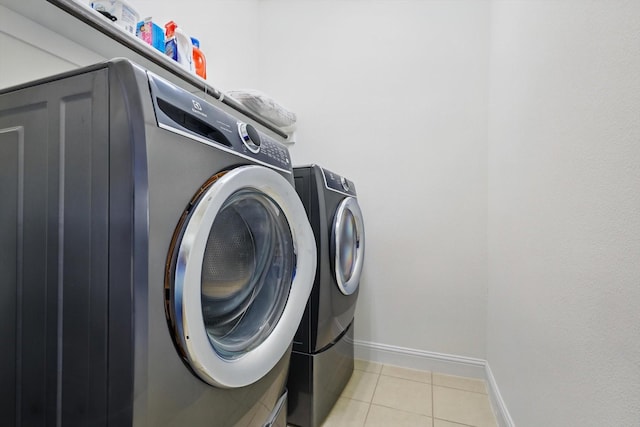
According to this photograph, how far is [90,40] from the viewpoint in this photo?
3.26 feet

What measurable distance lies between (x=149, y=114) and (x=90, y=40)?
2.74ft

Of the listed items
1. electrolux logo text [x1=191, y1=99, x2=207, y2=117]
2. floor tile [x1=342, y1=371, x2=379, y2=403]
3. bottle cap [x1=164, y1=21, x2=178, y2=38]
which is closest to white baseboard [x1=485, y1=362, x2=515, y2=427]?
floor tile [x1=342, y1=371, x2=379, y2=403]

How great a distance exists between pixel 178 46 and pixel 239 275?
1.13 meters

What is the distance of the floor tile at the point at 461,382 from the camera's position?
1.57m

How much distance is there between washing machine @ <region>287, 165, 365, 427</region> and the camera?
119cm

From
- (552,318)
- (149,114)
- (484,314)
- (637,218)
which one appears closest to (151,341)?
(149,114)

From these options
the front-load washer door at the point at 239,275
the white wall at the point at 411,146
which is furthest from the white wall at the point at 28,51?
the white wall at the point at 411,146

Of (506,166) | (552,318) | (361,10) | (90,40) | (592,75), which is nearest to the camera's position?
(592,75)

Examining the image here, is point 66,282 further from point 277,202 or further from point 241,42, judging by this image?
point 241,42

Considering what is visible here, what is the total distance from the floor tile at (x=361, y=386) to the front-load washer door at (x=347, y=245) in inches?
21.9

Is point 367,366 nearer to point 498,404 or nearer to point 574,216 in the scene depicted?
point 498,404

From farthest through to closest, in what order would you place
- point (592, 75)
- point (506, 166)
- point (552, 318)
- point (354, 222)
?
point (354, 222)
point (506, 166)
point (552, 318)
point (592, 75)

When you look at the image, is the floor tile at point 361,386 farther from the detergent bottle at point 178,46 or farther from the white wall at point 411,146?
the detergent bottle at point 178,46

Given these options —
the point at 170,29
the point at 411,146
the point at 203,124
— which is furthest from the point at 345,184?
the point at 170,29
